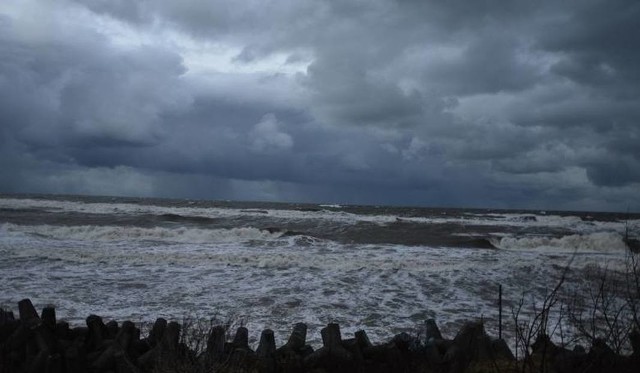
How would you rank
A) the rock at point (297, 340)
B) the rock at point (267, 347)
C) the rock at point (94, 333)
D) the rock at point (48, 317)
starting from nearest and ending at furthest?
the rock at point (267, 347) < the rock at point (297, 340) < the rock at point (48, 317) < the rock at point (94, 333)

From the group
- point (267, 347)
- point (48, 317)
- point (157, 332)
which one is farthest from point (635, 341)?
point (48, 317)

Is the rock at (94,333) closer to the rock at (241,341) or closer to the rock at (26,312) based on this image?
the rock at (26,312)

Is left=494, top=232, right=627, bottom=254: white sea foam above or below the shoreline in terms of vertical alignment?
below

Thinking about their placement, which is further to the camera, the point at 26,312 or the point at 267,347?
the point at 26,312

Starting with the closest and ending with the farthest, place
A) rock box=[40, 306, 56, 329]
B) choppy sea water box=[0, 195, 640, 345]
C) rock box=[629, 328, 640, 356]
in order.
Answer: rock box=[629, 328, 640, 356] < rock box=[40, 306, 56, 329] < choppy sea water box=[0, 195, 640, 345]

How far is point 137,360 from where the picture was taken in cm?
467

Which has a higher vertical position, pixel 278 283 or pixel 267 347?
pixel 267 347

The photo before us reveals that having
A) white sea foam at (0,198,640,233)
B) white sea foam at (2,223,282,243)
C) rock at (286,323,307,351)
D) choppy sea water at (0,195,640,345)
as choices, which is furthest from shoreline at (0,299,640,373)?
white sea foam at (0,198,640,233)

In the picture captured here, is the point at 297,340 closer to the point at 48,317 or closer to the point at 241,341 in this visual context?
the point at 241,341

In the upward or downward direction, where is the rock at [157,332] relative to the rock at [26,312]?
downward

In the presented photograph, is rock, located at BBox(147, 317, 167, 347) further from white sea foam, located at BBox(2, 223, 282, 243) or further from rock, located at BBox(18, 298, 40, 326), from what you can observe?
white sea foam, located at BBox(2, 223, 282, 243)

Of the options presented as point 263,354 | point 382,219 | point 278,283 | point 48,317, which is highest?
point 48,317

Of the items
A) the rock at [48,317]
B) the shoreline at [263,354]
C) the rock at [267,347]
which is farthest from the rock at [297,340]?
the rock at [48,317]

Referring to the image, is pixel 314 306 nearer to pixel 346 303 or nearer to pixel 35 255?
pixel 346 303
